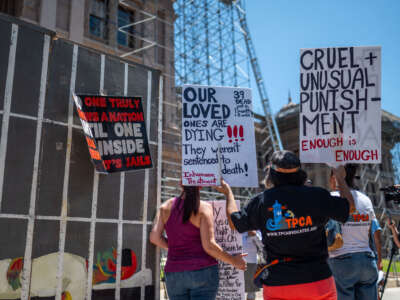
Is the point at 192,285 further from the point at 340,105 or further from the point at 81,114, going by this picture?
the point at 81,114

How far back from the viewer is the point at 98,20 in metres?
16.8

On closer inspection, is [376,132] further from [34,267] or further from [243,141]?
[34,267]

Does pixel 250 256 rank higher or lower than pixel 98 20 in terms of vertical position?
lower

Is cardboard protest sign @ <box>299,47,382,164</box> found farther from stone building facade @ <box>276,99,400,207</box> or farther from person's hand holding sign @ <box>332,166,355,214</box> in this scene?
stone building facade @ <box>276,99,400,207</box>

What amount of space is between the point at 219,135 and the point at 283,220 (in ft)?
5.99

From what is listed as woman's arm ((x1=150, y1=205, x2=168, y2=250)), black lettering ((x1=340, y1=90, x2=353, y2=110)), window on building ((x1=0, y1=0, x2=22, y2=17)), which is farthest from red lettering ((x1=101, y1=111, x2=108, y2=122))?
window on building ((x1=0, y1=0, x2=22, y2=17))

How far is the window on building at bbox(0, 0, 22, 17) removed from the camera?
13973 mm

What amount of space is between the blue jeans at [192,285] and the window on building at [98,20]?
1502 centimetres

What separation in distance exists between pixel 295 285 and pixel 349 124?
1.84 meters

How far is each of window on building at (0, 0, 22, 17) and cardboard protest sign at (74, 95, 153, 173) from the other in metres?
10.2

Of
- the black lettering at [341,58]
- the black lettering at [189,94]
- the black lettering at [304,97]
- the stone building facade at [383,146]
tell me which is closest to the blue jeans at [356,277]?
the black lettering at [304,97]

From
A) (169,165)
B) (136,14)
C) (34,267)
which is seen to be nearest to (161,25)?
(136,14)

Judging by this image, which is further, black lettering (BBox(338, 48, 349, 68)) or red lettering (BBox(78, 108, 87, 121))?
red lettering (BBox(78, 108, 87, 121))

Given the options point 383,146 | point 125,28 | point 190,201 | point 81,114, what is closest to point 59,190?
point 81,114
